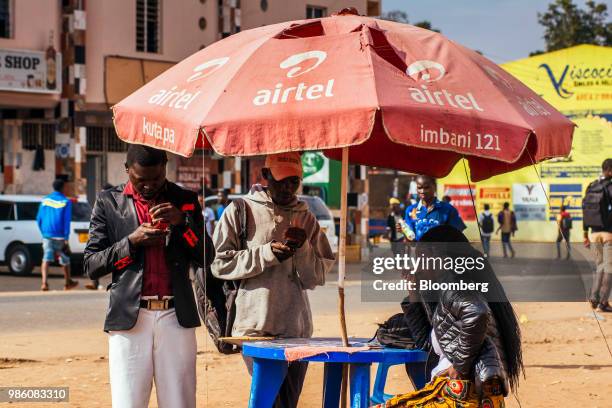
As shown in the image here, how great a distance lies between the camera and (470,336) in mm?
5230

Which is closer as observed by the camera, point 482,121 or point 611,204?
point 482,121

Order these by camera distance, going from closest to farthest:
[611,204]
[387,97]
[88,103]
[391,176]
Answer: [387,97] → [611,204] → [88,103] → [391,176]

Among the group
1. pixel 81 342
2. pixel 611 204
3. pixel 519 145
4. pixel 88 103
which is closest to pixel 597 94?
pixel 88 103

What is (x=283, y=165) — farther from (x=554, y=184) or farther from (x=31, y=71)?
(x=554, y=184)

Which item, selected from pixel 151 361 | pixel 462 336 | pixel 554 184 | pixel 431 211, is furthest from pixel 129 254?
pixel 554 184

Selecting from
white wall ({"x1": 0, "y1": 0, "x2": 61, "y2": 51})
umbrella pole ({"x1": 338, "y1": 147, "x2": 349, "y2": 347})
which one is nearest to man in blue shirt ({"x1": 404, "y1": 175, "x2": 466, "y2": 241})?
umbrella pole ({"x1": 338, "y1": 147, "x2": 349, "y2": 347})

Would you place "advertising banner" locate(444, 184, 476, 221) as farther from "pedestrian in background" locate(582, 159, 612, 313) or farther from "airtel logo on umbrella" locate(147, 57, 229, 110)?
"airtel logo on umbrella" locate(147, 57, 229, 110)

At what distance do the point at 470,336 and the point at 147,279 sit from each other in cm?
167

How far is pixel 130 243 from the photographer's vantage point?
549cm

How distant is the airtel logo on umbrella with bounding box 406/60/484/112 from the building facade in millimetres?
22510

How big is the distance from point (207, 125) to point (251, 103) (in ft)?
0.81

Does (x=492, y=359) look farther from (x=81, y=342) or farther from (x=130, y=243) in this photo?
(x=81, y=342)

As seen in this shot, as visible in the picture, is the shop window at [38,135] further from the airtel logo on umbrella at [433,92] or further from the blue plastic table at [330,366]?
the airtel logo on umbrella at [433,92]

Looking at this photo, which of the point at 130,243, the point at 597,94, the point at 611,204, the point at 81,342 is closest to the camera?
the point at 130,243
